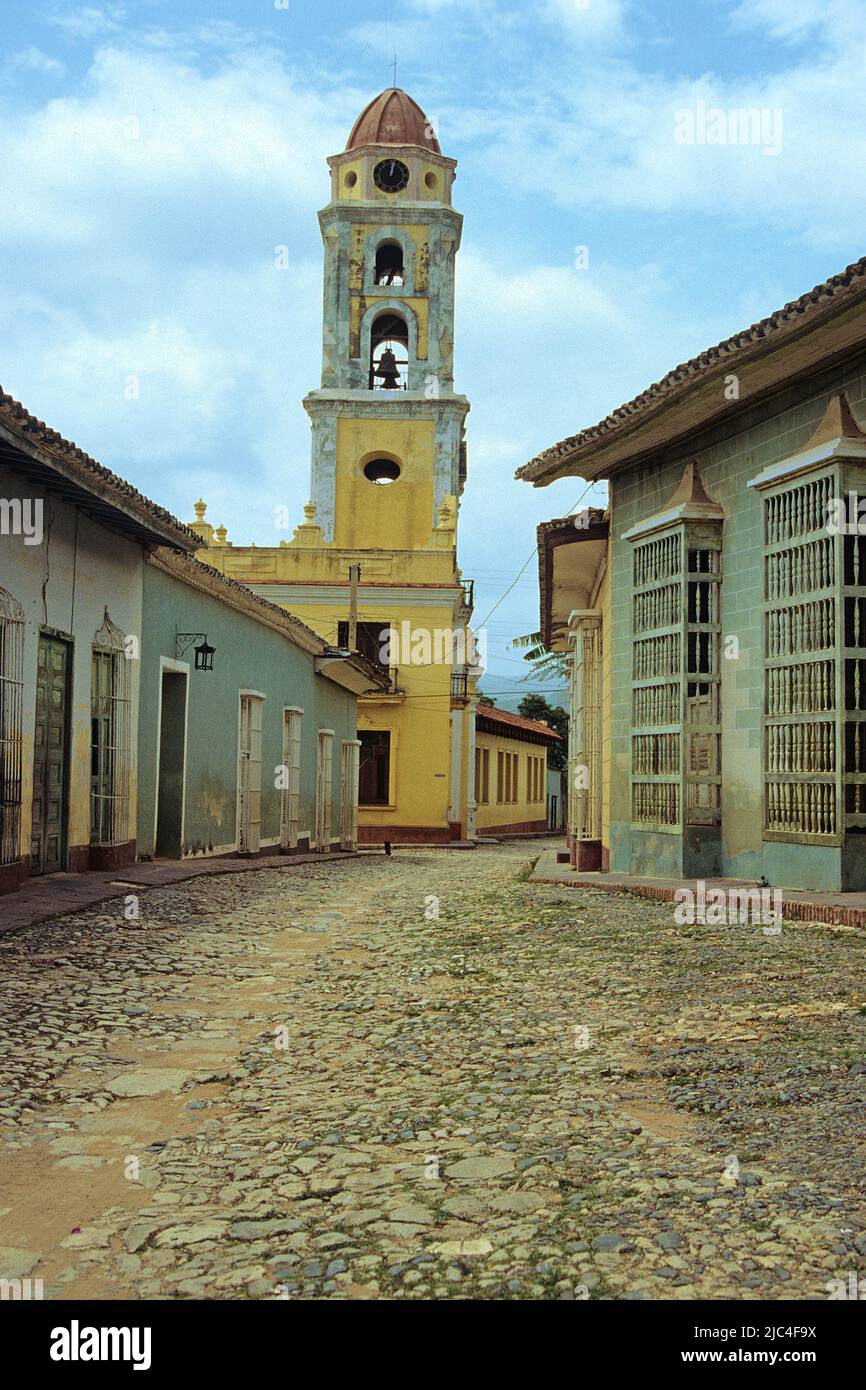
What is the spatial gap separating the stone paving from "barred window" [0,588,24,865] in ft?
6.07

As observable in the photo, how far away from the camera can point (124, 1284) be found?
106 inches

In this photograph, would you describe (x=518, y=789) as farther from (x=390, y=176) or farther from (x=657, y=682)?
(x=657, y=682)

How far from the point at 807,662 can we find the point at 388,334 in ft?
74.6

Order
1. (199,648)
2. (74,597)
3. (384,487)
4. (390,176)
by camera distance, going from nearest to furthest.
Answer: (74,597)
(199,648)
(390,176)
(384,487)

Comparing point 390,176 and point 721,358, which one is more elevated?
point 390,176

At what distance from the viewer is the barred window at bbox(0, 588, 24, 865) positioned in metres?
9.19

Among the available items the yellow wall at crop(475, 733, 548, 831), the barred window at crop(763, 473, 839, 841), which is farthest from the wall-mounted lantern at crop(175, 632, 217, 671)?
the yellow wall at crop(475, 733, 548, 831)

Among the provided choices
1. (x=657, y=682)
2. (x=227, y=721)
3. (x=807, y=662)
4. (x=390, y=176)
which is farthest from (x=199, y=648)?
(x=390, y=176)

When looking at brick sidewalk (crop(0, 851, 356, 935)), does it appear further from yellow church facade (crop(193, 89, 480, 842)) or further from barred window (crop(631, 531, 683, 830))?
yellow church facade (crop(193, 89, 480, 842))

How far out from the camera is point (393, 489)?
29.7 m

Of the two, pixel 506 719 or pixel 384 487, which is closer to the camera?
pixel 384 487

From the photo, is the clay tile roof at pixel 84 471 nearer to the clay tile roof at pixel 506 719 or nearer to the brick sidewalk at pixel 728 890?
the brick sidewalk at pixel 728 890

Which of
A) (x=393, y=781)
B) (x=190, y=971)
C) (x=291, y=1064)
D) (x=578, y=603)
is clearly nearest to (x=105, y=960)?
A: (x=190, y=971)
